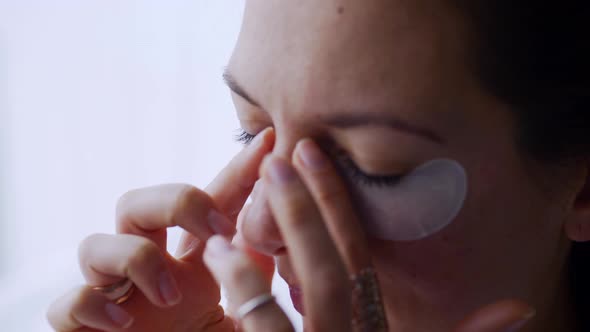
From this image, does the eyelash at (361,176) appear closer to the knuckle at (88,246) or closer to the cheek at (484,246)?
the cheek at (484,246)

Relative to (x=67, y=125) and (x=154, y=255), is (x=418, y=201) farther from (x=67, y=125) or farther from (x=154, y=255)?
(x=67, y=125)

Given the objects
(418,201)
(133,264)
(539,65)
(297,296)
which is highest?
(539,65)

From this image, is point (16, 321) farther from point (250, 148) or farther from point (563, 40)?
point (563, 40)

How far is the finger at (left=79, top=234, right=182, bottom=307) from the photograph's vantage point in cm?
83

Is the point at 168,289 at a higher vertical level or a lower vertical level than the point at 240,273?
lower

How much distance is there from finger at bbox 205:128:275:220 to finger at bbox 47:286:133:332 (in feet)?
0.67

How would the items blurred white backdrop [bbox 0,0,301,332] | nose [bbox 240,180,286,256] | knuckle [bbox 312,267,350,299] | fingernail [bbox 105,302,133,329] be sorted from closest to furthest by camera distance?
knuckle [bbox 312,267,350,299]
nose [bbox 240,180,286,256]
fingernail [bbox 105,302,133,329]
blurred white backdrop [bbox 0,0,301,332]

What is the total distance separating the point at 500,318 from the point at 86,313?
1.75ft

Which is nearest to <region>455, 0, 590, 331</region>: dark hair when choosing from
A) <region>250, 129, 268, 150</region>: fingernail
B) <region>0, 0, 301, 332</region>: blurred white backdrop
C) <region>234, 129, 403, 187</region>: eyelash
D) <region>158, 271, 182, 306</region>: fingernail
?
<region>234, 129, 403, 187</region>: eyelash

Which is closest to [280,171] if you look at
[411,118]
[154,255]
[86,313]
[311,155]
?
[311,155]

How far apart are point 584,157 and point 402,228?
0.24 metres

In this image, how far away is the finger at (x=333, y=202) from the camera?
A: 693 mm

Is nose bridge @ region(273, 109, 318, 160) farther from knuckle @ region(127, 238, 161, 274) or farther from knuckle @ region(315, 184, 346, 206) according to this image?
knuckle @ region(127, 238, 161, 274)

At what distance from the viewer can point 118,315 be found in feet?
2.85
